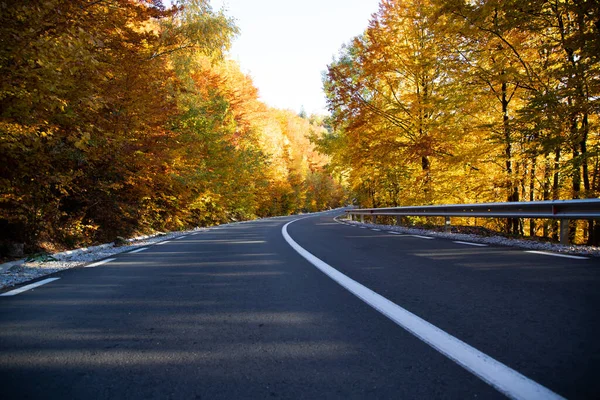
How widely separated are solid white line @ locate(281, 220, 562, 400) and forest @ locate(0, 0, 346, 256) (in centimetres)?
493

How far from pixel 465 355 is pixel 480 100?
11.5m

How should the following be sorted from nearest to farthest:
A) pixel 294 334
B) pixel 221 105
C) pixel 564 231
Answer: pixel 294 334
pixel 564 231
pixel 221 105

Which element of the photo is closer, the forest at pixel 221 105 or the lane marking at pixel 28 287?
the lane marking at pixel 28 287

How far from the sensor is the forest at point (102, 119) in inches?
189

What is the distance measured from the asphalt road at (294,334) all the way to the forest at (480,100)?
5566 mm

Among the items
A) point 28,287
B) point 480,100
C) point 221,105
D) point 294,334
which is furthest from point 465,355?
point 221,105

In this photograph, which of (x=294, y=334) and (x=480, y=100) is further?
(x=480, y=100)

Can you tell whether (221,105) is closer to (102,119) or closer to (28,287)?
(102,119)

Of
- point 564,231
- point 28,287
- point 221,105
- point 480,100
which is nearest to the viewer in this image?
point 28,287

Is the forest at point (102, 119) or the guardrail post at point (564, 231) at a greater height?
the forest at point (102, 119)

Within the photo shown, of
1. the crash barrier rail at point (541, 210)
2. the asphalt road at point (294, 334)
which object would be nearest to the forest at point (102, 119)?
the asphalt road at point (294, 334)

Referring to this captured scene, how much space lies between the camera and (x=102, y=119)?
7.69 metres

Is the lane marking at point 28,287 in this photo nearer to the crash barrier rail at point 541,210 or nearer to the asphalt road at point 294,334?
the asphalt road at point 294,334

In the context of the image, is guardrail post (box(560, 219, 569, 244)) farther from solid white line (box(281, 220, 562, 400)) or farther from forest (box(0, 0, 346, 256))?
forest (box(0, 0, 346, 256))
